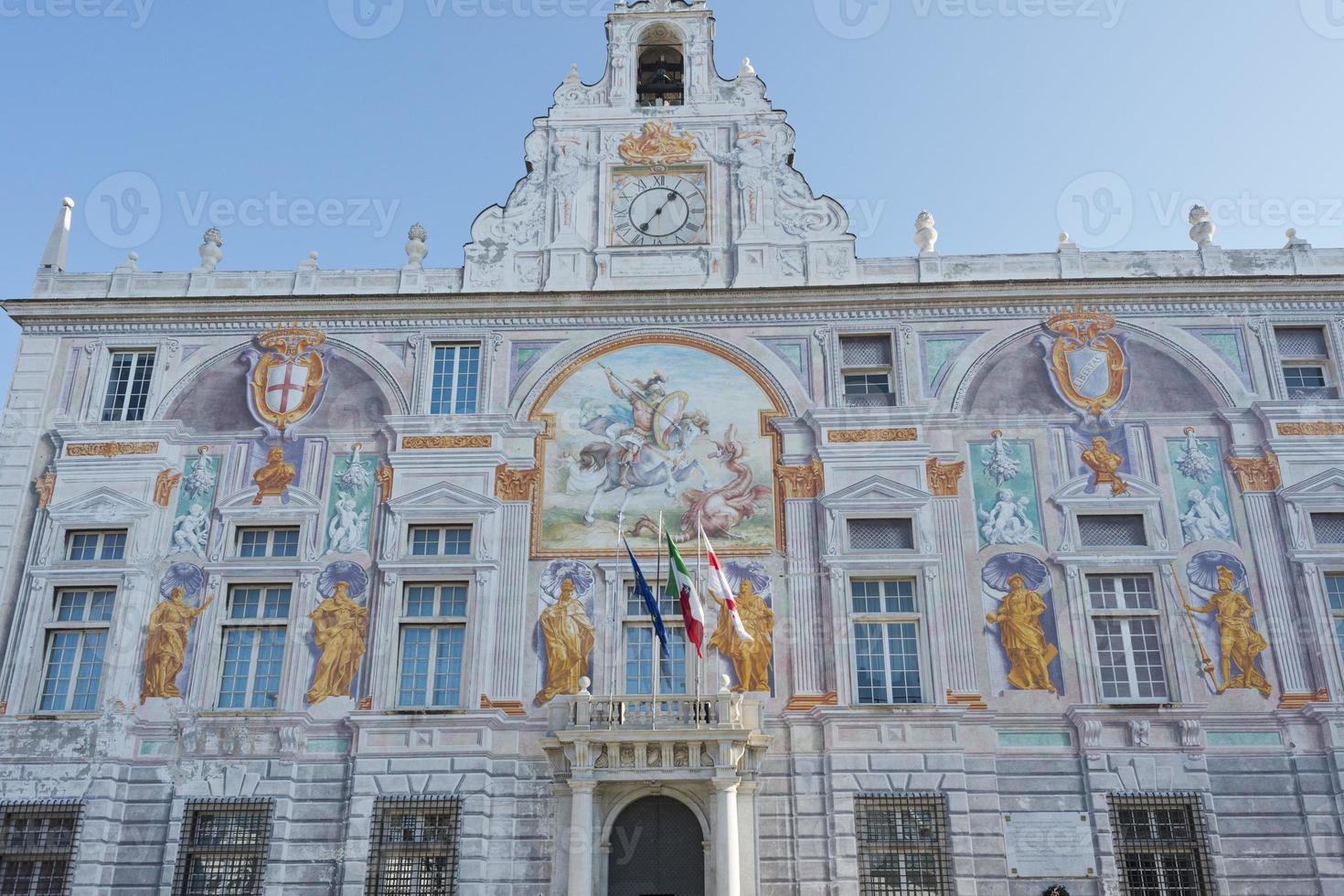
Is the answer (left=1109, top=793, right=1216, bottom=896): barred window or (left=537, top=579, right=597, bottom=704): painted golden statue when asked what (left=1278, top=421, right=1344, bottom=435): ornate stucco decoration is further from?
(left=537, top=579, right=597, bottom=704): painted golden statue

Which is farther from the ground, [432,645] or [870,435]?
[870,435]

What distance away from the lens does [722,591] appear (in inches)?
924

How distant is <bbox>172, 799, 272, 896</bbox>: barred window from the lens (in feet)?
76.9

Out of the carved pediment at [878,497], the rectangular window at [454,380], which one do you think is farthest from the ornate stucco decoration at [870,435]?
the rectangular window at [454,380]

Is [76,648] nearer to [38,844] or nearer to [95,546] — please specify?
[95,546]

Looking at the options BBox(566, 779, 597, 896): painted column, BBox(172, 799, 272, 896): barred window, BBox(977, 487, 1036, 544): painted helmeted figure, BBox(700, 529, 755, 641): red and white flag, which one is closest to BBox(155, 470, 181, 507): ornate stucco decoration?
BBox(172, 799, 272, 896): barred window

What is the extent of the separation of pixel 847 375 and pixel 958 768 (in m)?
8.57

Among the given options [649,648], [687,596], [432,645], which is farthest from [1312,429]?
[432,645]

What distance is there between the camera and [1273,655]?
24.2m

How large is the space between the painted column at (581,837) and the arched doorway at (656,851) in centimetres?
82

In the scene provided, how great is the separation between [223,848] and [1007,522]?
53.6 ft

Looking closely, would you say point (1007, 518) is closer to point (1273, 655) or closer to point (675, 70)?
point (1273, 655)

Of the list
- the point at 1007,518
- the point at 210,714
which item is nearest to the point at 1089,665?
the point at 1007,518

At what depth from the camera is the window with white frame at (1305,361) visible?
2684cm
